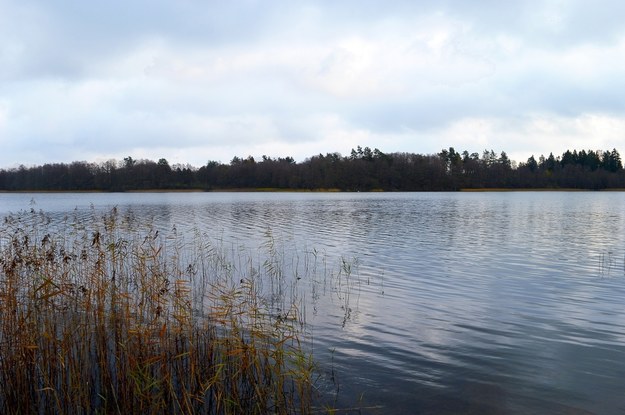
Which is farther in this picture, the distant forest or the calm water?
the distant forest

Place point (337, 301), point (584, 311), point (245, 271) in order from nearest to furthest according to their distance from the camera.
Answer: point (584, 311) < point (337, 301) < point (245, 271)

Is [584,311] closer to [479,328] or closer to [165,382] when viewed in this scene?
[479,328]

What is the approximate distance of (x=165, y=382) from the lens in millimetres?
6957

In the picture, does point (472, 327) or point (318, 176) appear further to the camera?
point (318, 176)

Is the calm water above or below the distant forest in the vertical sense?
below

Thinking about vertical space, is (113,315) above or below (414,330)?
above

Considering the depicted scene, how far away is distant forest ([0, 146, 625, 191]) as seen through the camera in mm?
139500

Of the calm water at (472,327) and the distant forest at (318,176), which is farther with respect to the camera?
the distant forest at (318,176)

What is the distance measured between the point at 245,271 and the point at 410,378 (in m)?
10.3

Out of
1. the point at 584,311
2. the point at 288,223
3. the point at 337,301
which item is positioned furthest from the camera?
the point at 288,223

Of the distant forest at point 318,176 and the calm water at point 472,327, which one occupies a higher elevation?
the distant forest at point 318,176

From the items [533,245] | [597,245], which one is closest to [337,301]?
[533,245]

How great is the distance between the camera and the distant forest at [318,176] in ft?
458

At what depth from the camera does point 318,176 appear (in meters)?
146
